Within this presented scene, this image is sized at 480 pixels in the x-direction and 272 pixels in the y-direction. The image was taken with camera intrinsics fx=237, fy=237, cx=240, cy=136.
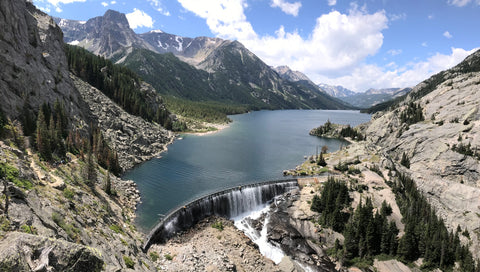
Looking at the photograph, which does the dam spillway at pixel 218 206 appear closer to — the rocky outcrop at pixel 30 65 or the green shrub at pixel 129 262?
the green shrub at pixel 129 262

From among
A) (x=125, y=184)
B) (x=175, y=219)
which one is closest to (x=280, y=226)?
(x=175, y=219)

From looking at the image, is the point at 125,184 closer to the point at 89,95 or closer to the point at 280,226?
the point at 280,226

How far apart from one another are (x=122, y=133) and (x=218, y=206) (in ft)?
179

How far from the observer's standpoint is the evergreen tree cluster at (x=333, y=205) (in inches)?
2095

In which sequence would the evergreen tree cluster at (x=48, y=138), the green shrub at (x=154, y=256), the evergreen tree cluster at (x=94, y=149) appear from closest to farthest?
the green shrub at (x=154, y=256) → the evergreen tree cluster at (x=48, y=138) → the evergreen tree cluster at (x=94, y=149)

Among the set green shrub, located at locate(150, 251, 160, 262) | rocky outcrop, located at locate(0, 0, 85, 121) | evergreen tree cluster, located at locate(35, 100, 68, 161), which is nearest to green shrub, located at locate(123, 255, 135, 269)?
green shrub, located at locate(150, 251, 160, 262)

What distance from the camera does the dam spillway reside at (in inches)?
1790

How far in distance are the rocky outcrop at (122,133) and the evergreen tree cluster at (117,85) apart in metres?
21.7

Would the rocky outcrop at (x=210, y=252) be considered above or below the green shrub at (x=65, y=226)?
below

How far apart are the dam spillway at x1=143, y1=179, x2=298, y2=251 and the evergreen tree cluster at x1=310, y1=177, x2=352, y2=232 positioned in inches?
502

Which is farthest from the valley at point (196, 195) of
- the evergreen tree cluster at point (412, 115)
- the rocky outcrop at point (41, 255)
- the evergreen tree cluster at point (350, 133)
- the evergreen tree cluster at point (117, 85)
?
the evergreen tree cluster at point (350, 133)

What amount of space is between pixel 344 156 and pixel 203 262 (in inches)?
3129

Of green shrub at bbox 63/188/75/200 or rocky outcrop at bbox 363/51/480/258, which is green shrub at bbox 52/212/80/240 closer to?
green shrub at bbox 63/188/75/200

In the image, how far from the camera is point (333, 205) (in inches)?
2212
